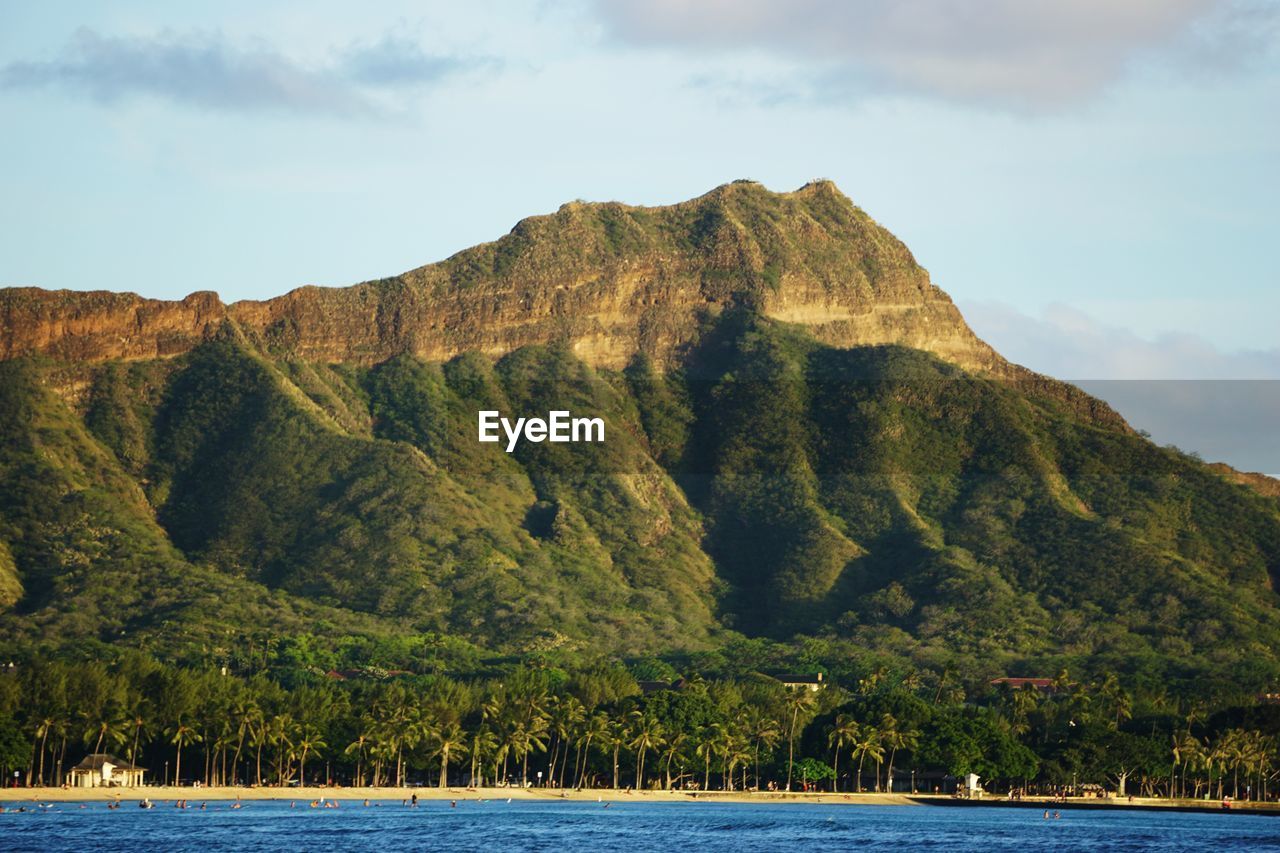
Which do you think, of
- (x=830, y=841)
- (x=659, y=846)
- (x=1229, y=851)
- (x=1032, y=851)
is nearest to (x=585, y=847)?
(x=659, y=846)

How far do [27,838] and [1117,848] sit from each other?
266 feet

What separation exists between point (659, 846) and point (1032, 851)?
27.6m

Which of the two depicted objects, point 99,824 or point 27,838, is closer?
point 27,838

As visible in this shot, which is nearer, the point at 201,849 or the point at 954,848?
the point at 201,849

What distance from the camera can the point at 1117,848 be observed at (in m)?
198

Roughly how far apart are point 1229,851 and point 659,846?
44058 mm

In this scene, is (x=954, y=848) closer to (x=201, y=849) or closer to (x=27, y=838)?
(x=201, y=849)

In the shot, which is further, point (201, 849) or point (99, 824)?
point (99, 824)

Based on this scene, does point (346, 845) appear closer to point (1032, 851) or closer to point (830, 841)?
point (830, 841)

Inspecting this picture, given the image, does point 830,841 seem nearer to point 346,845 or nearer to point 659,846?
point 659,846

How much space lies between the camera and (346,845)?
610 ft

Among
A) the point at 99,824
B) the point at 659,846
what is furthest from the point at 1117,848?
the point at 99,824

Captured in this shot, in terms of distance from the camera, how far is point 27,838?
182m

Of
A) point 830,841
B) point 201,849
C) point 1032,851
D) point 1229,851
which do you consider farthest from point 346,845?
point 1229,851
